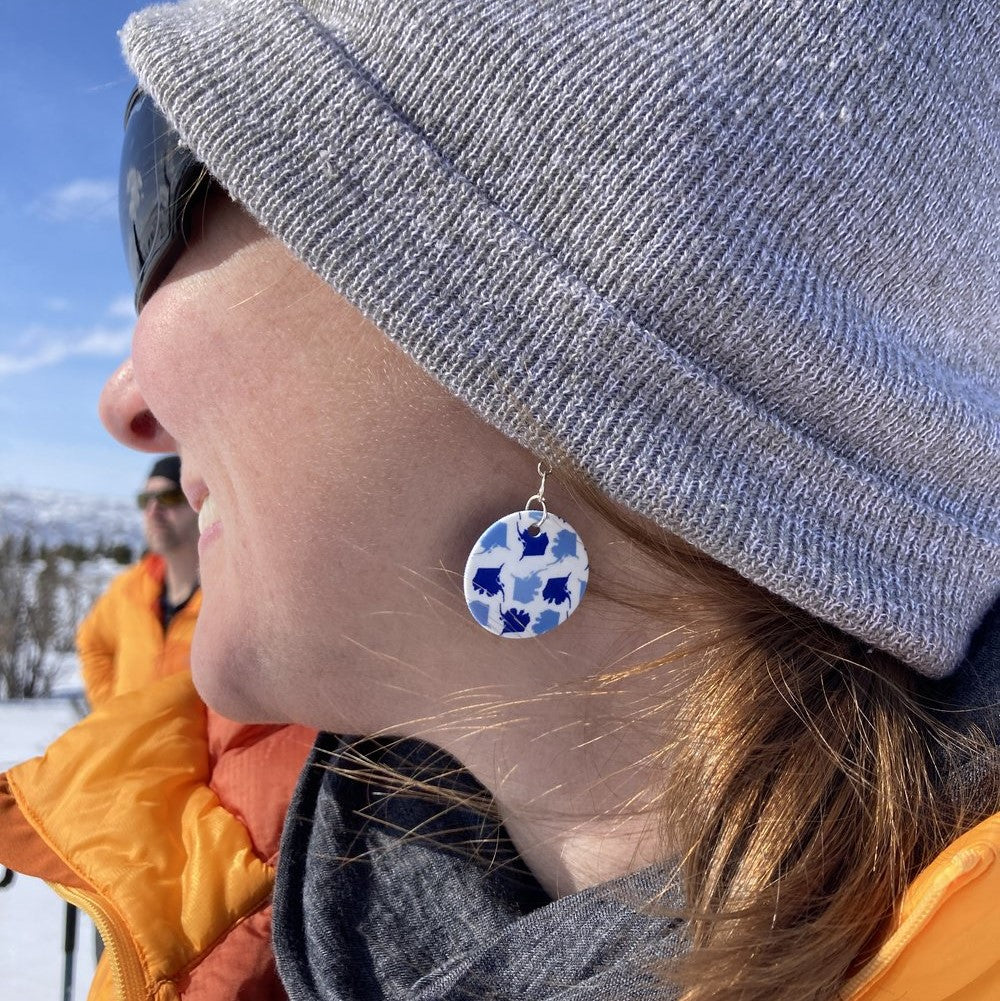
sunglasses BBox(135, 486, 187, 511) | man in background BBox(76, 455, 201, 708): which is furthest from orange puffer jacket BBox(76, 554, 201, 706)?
sunglasses BBox(135, 486, 187, 511)

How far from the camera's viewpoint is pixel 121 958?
1356mm

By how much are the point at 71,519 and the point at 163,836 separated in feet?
93.4

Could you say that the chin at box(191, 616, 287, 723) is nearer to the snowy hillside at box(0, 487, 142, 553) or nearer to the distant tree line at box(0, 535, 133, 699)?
the distant tree line at box(0, 535, 133, 699)

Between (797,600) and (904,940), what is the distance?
0.39m

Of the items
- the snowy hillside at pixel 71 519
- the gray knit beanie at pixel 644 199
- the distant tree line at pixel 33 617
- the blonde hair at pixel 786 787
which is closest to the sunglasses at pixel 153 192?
the gray knit beanie at pixel 644 199

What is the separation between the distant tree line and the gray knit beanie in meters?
9.20

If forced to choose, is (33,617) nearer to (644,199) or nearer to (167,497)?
(167,497)

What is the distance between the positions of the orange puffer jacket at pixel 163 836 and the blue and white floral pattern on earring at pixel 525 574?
34.5 inches

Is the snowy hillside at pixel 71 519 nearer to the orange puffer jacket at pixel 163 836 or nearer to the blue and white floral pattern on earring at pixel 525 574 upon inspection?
the orange puffer jacket at pixel 163 836

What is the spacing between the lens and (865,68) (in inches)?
36.9

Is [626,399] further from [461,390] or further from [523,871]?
[523,871]

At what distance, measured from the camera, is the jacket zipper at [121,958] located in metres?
1.35

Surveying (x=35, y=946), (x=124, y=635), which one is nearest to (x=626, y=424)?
(x=35, y=946)

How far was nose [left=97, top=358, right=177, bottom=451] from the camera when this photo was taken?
1390 millimetres
